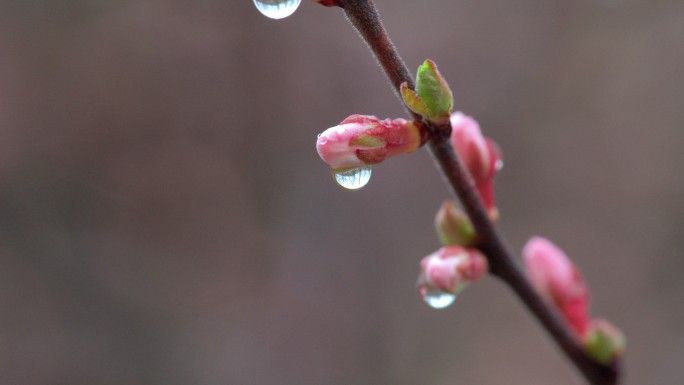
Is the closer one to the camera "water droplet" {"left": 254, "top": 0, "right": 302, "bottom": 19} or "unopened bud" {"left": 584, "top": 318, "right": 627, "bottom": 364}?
"water droplet" {"left": 254, "top": 0, "right": 302, "bottom": 19}

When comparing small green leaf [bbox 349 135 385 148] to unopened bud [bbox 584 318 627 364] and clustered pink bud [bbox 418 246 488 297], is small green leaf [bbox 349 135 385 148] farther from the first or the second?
unopened bud [bbox 584 318 627 364]

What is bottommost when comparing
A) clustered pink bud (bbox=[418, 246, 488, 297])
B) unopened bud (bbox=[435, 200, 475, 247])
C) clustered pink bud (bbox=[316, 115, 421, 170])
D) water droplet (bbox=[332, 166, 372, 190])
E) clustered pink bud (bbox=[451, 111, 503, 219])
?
clustered pink bud (bbox=[418, 246, 488, 297])

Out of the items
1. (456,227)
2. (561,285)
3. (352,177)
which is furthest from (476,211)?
(561,285)

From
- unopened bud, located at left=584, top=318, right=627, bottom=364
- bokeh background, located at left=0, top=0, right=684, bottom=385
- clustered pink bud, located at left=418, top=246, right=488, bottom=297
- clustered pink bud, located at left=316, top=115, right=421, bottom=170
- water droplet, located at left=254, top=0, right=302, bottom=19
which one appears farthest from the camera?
bokeh background, located at left=0, top=0, right=684, bottom=385

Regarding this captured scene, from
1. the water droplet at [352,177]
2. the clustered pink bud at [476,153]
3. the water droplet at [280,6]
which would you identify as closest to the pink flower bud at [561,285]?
the clustered pink bud at [476,153]

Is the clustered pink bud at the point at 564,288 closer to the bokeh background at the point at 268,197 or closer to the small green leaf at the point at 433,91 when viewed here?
the small green leaf at the point at 433,91

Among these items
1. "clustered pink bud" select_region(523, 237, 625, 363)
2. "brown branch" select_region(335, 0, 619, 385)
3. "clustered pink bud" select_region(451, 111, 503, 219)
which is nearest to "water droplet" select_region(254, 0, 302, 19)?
"brown branch" select_region(335, 0, 619, 385)

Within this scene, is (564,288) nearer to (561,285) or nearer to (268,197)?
(561,285)
